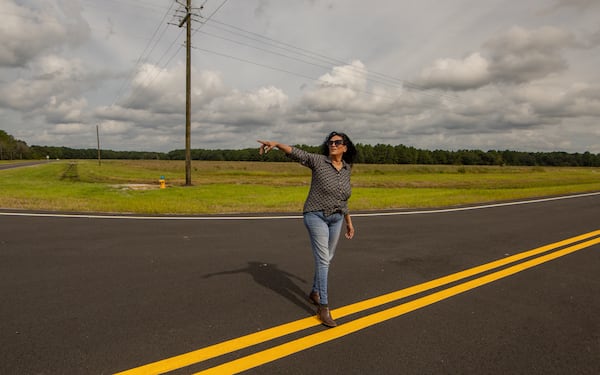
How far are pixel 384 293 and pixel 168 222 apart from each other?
604cm

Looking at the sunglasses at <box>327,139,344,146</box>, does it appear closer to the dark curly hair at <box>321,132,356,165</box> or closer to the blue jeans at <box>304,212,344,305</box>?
the dark curly hair at <box>321,132,356,165</box>

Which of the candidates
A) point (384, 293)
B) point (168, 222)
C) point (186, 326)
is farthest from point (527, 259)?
point (168, 222)

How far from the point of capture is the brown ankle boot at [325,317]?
328cm

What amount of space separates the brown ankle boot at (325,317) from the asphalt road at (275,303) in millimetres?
A: 88

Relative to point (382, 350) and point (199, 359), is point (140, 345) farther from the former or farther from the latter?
point (382, 350)

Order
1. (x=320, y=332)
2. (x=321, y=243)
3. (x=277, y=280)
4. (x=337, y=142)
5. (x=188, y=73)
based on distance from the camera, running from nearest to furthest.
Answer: (x=320, y=332), (x=321, y=243), (x=337, y=142), (x=277, y=280), (x=188, y=73)

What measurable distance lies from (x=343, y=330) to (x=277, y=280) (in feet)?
4.90

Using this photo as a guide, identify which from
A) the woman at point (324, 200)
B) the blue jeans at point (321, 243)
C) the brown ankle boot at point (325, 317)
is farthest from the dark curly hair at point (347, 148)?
the brown ankle boot at point (325, 317)

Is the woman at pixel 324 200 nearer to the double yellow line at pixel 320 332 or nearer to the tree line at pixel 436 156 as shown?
the double yellow line at pixel 320 332

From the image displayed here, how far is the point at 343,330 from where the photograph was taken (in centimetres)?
321

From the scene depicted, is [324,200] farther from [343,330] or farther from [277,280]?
[277,280]

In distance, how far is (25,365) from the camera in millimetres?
2580

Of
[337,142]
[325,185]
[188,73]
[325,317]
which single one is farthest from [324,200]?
[188,73]

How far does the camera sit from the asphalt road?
2.74 metres
